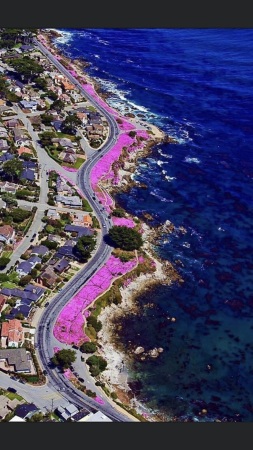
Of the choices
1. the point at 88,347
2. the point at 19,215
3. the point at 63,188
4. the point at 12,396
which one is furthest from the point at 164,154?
the point at 12,396

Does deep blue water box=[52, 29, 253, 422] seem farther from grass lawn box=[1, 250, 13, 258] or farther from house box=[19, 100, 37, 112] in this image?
grass lawn box=[1, 250, 13, 258]

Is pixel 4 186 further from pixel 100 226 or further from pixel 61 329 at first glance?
pixel 61 329

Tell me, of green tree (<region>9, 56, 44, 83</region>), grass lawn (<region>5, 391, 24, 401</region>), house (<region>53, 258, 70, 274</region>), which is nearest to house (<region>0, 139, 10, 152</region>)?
house (<region>53, 258, 70, 274</region>)

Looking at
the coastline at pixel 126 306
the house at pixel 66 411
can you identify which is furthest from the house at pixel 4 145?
the house at pixel 66 411

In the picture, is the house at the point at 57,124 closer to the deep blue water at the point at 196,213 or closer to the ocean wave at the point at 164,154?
the deep blue water at the point at 196,213

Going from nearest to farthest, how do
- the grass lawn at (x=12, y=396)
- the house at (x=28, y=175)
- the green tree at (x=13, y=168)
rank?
the grass lawn at (x=12, y=396) < the green tree at (x=13, y=168) < the house at (x=28, y=175)
